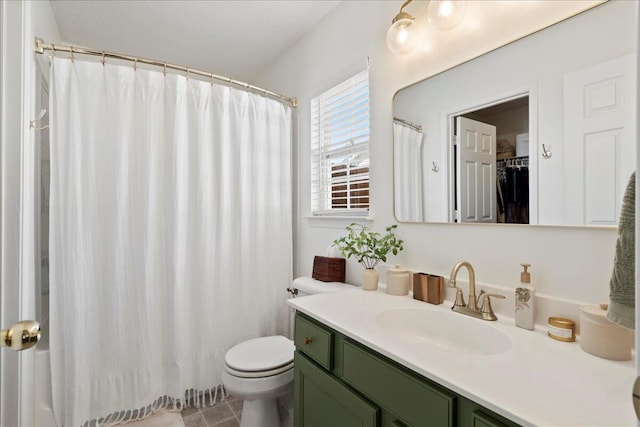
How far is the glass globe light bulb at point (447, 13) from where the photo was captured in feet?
3.93

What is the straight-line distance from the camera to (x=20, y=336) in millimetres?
609

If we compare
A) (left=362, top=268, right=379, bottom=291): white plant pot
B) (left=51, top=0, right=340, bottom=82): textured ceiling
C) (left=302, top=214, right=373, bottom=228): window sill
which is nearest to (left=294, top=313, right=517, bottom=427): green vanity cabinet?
(left=362, top=268, right=379, bottom=291): white plant pot

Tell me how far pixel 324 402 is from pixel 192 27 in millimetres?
2485

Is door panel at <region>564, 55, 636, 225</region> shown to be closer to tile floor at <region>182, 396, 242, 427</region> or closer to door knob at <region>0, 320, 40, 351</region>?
door knob at <region>0, 320, 40, 351</region>

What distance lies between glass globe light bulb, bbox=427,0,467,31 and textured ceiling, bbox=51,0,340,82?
911mm

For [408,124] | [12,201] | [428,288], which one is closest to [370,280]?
[428,288]

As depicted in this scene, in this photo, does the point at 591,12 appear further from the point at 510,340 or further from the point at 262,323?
the point at 262,323

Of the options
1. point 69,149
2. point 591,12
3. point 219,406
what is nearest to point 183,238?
point 69,149

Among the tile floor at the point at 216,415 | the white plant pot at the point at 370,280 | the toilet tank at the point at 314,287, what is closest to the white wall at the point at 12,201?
the tile floor at the point at 216,415

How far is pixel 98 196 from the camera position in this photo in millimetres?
1627

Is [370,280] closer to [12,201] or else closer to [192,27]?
[12,201]

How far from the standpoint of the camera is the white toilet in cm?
149

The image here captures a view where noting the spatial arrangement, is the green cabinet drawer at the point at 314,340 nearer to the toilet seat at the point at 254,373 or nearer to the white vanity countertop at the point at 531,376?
the white vanity countertop at the point at 531,376

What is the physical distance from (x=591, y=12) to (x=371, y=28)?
3.34 feet
